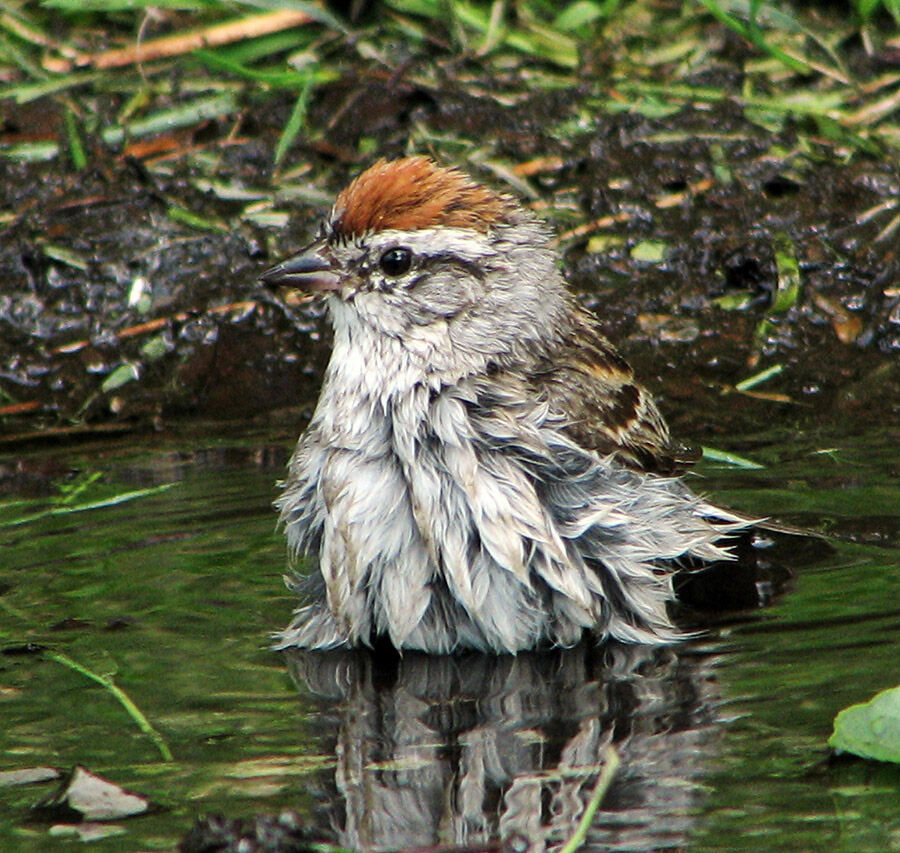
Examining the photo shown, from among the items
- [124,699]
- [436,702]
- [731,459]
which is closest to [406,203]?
[436,702]

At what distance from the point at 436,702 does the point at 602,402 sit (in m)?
1.06

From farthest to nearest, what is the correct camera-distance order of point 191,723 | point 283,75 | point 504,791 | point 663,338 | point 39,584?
point 283,75
point 663,338
point 39,584
point 191,723
point 504,791

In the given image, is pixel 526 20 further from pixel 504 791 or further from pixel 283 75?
pixel 504 791

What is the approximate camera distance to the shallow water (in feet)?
10.7

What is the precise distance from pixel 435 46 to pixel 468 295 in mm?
4053

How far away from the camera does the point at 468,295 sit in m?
4.51

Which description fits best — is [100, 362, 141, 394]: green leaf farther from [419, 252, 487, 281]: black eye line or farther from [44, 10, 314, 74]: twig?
[419, 252, 487, 281]: black eye line

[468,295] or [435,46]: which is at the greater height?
[435,46]

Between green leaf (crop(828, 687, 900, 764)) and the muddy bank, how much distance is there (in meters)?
2.69

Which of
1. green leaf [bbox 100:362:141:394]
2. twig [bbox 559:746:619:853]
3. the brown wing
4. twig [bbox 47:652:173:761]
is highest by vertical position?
green leaf [bbox 100:362:141:394]

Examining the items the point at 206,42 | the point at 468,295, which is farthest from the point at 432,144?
the point at 468,295

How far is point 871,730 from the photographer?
3342 mm

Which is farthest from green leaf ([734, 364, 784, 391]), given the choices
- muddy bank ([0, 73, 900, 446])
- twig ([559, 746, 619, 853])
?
twig ([559, 746, 619, 853])

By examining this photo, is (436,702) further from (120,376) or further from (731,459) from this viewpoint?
(120,376)
